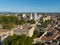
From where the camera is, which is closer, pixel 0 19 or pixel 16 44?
pixel 16 44

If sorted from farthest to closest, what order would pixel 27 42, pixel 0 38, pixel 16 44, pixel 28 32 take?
1. pixel 28 32
2. pixel 0 38
3. pixel 27 42
4. pixel 16 44

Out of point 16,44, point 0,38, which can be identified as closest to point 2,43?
point 0,38

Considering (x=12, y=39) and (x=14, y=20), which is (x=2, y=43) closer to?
(x=12, y=39)

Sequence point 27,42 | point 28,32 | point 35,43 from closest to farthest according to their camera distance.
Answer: point 27,42
point 35,43
point 28,32

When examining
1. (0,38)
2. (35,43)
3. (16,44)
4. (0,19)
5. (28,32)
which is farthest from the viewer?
(0,19)

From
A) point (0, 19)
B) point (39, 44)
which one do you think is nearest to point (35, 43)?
point (39, 44)

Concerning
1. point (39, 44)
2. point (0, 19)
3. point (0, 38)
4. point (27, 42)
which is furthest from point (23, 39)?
point (0, 19)

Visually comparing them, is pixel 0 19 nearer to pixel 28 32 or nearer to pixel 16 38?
pixel 28 32

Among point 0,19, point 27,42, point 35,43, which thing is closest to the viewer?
point 27,42

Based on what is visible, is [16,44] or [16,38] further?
[16,38]
